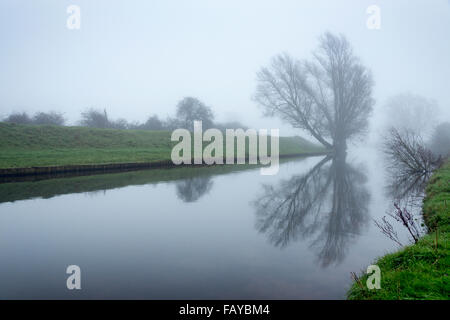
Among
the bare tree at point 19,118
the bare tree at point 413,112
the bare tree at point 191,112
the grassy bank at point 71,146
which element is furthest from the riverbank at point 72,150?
the bare tree at point 413,112

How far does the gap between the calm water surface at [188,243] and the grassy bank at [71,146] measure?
7012 millimetres

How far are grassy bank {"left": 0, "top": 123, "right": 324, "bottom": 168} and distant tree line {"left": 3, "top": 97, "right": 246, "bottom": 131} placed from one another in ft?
61.2

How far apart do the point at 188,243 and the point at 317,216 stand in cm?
322

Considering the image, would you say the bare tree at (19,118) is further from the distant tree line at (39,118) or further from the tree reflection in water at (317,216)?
the tree reflection in water at (317,216)

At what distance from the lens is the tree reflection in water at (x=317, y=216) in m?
4.73

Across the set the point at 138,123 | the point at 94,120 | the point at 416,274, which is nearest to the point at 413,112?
the point at 138,123

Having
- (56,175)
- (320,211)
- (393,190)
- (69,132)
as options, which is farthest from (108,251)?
(69,132)

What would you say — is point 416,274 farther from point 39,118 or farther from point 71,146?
point 39,118

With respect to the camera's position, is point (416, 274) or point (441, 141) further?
point (441, 141)

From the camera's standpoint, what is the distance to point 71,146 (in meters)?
20.9

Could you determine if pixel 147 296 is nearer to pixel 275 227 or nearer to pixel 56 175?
pixel 275 227

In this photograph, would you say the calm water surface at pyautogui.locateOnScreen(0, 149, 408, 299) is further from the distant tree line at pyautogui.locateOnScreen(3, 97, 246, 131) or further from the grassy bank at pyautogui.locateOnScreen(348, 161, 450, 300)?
the distant tree line at pyautogui.locateOnScreen(3, 97, 246, 131)

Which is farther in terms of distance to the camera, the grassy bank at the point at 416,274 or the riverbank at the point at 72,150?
the riverbank at the point at 72,150

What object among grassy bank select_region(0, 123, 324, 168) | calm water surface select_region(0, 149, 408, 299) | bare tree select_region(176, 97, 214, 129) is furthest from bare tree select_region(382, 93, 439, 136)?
calm water surface select_region(0, 149, 408, 299)
